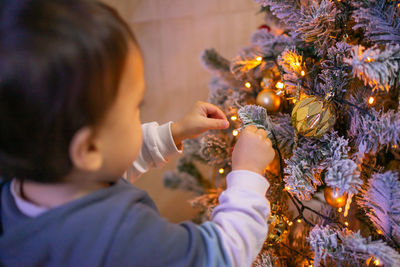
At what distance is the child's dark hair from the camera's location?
1.14ft

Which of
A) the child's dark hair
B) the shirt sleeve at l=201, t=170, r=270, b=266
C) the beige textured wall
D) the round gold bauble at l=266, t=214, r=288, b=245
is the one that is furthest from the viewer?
the beige textured wall

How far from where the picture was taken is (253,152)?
1.73 ft

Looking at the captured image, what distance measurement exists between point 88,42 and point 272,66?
446 millimetres

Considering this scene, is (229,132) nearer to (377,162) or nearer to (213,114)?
(213,114)

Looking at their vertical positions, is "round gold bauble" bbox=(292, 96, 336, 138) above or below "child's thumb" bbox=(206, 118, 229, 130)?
above

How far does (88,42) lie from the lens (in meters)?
0.36

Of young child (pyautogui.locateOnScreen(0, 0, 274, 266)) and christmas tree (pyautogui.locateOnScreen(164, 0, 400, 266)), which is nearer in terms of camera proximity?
young child (pyautogui.locateOnScreen(0, 0, 274, 266))

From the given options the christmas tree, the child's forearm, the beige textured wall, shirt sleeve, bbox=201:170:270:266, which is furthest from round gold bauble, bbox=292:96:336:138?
the beige textured wall

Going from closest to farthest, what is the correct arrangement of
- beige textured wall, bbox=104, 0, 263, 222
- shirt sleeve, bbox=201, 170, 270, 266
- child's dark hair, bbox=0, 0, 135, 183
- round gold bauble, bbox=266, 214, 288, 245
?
1. child's dark hair, bbox=0, 0, 135, 183
2. shirt sleeve, bbox=201, 170, 270, 266
3. round gold bauble, bbox=266, 214, 288, 245
4. beige textured wall, bbox=104, 0, 263, 222

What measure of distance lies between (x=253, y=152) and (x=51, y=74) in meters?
0.32

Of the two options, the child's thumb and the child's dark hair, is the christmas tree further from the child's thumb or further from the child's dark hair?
the child's dark hair

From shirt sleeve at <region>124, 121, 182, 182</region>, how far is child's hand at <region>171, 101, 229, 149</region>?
0.05ft

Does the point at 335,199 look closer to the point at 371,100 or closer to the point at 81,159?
the point at 371,100

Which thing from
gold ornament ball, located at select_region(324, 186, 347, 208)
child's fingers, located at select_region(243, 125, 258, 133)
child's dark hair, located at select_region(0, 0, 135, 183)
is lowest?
gold ornament ball, located at select_region(324, 186, 347, 208)
